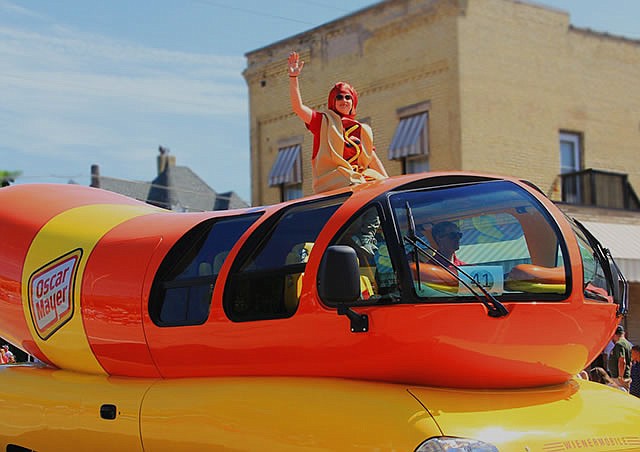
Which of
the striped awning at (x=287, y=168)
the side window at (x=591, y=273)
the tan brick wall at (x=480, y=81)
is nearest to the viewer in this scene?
the side window at (x=591, y=273)

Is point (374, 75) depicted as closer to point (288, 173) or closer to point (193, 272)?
point (288, 173)

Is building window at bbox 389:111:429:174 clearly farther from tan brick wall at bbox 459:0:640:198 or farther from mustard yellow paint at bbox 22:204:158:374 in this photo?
mustard yellow paint at bbox 22:204:158:374

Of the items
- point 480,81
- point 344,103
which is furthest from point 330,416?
point 480,81

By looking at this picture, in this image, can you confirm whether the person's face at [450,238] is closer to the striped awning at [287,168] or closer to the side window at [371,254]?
the side window at [371,254]

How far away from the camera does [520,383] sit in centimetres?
461

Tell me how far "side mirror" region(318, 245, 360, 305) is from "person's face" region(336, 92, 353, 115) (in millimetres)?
2270

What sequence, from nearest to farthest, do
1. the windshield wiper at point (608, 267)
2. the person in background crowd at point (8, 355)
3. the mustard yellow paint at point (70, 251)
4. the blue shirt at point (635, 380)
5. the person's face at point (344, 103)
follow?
the windshield wiper at point (608, 267), the mustard yellow paint at point (70, 251), the person's face at point (344, 103), the blue shirt at point (635, 380), the person in background crowd at point (8, 355)

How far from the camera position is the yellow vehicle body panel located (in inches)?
161

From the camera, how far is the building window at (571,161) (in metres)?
18.6

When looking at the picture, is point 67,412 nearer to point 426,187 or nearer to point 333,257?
point 333,257

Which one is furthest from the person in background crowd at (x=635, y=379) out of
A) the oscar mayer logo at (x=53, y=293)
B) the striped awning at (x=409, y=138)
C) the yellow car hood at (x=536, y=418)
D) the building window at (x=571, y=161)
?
the building window at (x=571, y=161)

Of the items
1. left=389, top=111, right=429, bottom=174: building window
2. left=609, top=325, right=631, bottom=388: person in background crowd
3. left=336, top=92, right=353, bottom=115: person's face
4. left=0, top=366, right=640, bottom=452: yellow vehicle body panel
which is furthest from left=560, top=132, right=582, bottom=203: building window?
left=0, top=366, right=640, bottom=452: yellow vehicle body panel

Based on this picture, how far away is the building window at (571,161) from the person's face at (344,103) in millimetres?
13107

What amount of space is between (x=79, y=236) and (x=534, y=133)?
13610 millimetres
